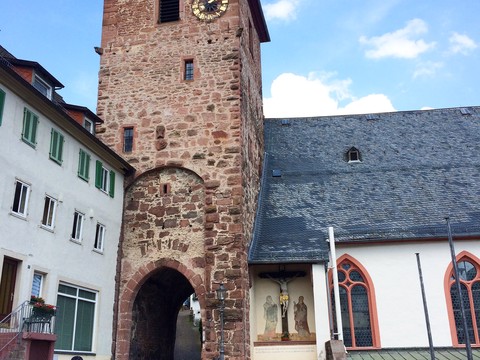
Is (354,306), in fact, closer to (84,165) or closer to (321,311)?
(321,311)

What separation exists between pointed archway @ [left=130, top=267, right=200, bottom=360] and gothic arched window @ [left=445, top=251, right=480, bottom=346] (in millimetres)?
8869

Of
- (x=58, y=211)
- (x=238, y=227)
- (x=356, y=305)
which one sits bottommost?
(x=356, y=305)

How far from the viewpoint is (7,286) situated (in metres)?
12.2

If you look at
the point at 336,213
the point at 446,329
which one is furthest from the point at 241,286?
the point at 446,329

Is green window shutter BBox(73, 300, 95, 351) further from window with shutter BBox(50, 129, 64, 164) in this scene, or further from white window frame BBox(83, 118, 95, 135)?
white window frame BBox(83, 118, 95, 135)

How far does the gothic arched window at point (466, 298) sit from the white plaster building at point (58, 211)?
10.6 meters

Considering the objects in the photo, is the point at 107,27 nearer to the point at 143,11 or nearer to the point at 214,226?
the point at 143,11

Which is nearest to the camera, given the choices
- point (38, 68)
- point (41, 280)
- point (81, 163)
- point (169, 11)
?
point (41, 280)

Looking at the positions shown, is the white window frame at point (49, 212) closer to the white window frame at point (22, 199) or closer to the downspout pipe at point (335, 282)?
the white window frame at point (22, 199)

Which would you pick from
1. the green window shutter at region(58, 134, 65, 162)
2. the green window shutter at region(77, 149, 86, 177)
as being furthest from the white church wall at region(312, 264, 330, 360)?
the green window shutter at region(58, 134, 65, 162)

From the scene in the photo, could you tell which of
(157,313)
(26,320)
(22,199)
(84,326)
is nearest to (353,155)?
(157,313)

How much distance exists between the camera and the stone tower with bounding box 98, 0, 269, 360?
17.0 meters

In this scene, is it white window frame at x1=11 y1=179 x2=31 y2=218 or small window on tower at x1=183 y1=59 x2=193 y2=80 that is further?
small window on tower at x1=183 y1=59 x2=193 y2=80

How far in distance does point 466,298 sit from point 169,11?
46.8 ft
